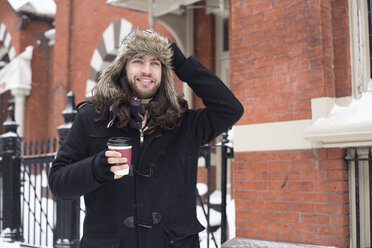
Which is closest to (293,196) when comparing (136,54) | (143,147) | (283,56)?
(283,56)

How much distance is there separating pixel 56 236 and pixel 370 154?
139 inches

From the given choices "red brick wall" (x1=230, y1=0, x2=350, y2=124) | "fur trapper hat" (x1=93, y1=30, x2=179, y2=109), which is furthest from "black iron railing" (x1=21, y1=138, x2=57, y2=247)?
"fur trapper hat" (x1=93, y1=30, x2=179, y2=109)

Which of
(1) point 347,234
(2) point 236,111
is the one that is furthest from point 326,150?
(2) point 236,111

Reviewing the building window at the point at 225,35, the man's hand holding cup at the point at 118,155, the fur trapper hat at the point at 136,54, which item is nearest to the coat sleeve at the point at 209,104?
the fur trapper hat at the point at 136,54

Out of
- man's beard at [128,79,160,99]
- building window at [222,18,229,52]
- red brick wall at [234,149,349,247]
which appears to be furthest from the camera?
building window at [222,18,229,52]

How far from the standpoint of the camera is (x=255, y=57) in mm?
4570

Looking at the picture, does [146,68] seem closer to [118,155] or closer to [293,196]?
[118,155]

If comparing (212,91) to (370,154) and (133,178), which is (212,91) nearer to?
(133,178)

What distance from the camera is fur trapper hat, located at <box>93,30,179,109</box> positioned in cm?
244

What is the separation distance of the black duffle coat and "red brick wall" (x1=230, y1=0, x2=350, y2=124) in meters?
1.87

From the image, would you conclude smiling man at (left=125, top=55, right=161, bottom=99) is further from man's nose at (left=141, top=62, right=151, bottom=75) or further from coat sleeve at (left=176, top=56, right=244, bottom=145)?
coat sleeve at (left=176, top=56, right=244, bottom=145)

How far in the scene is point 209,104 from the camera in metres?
2.51

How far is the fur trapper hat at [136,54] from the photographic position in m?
2.44

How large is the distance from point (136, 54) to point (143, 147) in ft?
1.66
